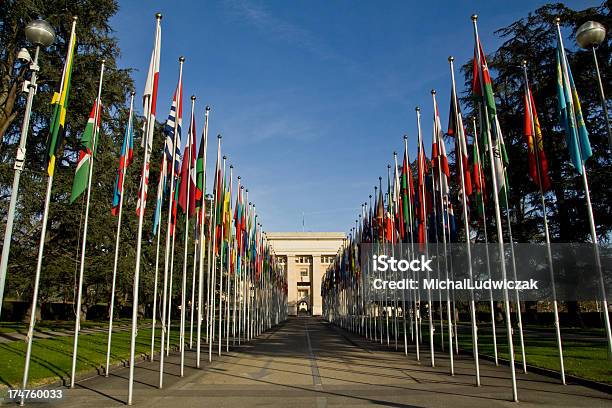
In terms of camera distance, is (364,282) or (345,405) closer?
(345,405)

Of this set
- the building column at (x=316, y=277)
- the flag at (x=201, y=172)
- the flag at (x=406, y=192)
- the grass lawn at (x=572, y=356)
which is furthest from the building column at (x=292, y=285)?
the flag at (x=201, y=172)

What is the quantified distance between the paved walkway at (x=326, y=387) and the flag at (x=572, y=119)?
598cm

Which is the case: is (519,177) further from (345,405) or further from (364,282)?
(345,405)

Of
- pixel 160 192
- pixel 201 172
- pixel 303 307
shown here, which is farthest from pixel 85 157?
pixel 303 307

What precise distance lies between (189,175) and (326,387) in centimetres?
832

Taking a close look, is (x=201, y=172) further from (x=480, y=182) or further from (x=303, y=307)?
(x=303, y=307)

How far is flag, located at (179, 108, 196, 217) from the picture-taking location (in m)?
17.0

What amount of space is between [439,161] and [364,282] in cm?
2064

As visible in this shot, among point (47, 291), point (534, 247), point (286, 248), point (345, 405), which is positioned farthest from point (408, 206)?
point (286, 248)

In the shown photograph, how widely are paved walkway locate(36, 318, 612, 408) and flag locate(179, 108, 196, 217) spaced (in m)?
5.62

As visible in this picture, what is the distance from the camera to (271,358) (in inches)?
869

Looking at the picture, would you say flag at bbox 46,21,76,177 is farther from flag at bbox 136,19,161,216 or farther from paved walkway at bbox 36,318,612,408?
paved walkway at bbox 36,318,612,408

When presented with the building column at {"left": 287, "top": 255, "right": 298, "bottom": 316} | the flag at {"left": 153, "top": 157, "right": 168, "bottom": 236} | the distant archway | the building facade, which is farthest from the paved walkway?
the distant archway

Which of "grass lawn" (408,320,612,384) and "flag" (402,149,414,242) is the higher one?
"flag" (402,149,414,242)
